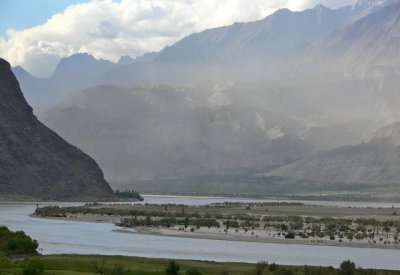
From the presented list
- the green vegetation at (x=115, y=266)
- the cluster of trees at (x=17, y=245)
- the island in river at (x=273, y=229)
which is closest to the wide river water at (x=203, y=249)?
the island in river at (x=273, y=229)

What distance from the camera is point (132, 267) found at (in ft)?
166

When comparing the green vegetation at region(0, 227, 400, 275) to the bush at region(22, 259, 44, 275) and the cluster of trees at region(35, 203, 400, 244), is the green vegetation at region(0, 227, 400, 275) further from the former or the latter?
the cluster of trees at region(35, 203, 400, 244)

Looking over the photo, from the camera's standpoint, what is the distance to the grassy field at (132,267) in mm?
45162

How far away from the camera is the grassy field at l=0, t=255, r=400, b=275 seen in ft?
148

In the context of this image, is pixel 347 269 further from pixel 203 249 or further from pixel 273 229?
pixel 273 229

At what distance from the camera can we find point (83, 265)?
51125 mm

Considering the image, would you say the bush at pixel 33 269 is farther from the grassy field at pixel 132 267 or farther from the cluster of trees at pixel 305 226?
the cluster of trees at pixel 305 226

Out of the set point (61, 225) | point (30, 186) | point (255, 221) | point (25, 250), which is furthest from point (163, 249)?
point (30, 186)

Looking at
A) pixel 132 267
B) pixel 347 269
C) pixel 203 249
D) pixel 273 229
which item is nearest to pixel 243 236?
Answer: pixel 273 229

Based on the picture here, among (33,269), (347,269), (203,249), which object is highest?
(203,249)

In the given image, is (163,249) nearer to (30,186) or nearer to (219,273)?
(219,273)

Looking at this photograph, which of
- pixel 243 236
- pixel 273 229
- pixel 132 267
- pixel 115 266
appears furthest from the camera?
pixel 273 229

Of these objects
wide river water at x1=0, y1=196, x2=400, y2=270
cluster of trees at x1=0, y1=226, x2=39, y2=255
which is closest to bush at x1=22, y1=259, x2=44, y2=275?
cluster of trees at x1=0, y1=226, x2=39, y2=255

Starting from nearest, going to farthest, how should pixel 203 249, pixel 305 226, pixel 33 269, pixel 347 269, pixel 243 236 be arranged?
pixel 33 269
pixel 347 269
pixel 203 249
pixel 243 236
pixel 305 226
